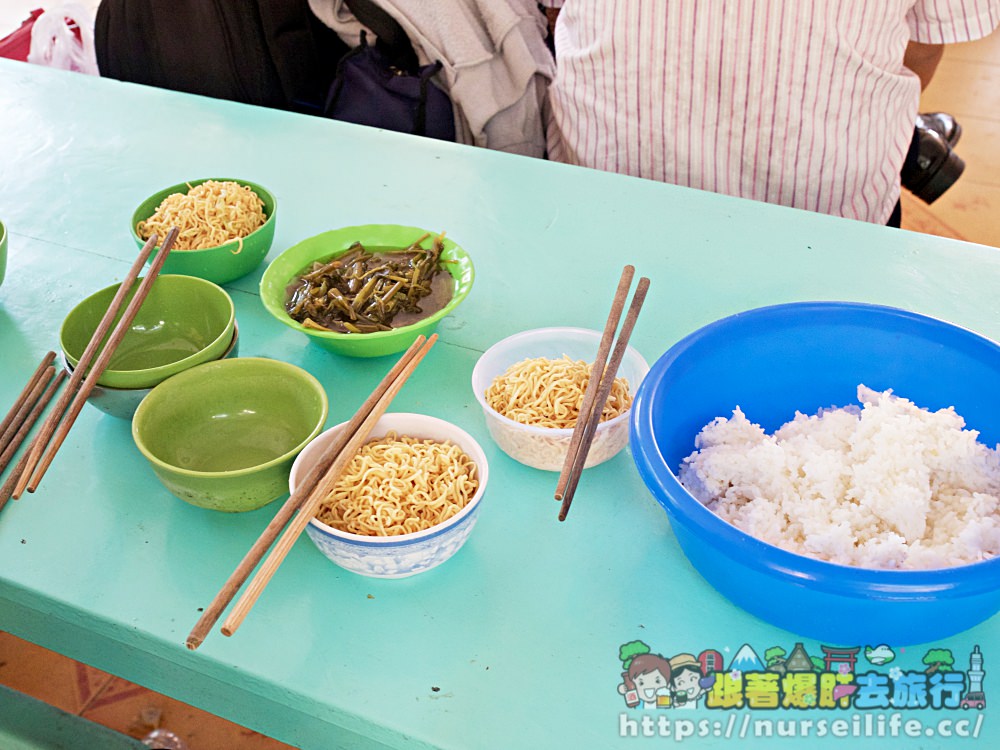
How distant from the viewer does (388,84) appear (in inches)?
80.1

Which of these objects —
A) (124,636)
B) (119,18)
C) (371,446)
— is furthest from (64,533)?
(119,18)

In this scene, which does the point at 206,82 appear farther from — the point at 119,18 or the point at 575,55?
the point at 575,55

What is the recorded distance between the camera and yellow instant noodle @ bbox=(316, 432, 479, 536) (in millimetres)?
957

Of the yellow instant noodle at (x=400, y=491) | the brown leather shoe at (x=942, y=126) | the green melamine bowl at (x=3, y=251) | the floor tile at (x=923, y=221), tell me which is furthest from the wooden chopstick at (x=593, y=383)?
the floor tile at (x=923, y=221)

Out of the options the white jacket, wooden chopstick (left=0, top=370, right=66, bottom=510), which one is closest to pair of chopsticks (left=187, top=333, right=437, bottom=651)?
wooden chopstick (left=0, top=370, right=66, bottom=510)

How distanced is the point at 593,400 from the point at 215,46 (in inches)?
61.6

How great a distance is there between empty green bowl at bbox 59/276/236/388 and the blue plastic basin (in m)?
0.64

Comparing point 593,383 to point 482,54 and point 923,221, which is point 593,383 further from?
point 923,221

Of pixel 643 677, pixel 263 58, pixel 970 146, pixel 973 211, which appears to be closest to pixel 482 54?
pixel 263 58

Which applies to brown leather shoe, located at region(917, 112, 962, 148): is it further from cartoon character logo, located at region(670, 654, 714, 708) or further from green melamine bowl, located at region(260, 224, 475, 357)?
cartoon character logo, located at region(670, 654, 714, 708)

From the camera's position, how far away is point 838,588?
77cm

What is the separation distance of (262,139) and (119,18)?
633 mm

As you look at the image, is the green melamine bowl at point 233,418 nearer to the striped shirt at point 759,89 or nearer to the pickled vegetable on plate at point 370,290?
the pickled vegetable on plate at point 370,290

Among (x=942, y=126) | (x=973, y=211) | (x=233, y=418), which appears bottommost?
(x=973, y=211)
